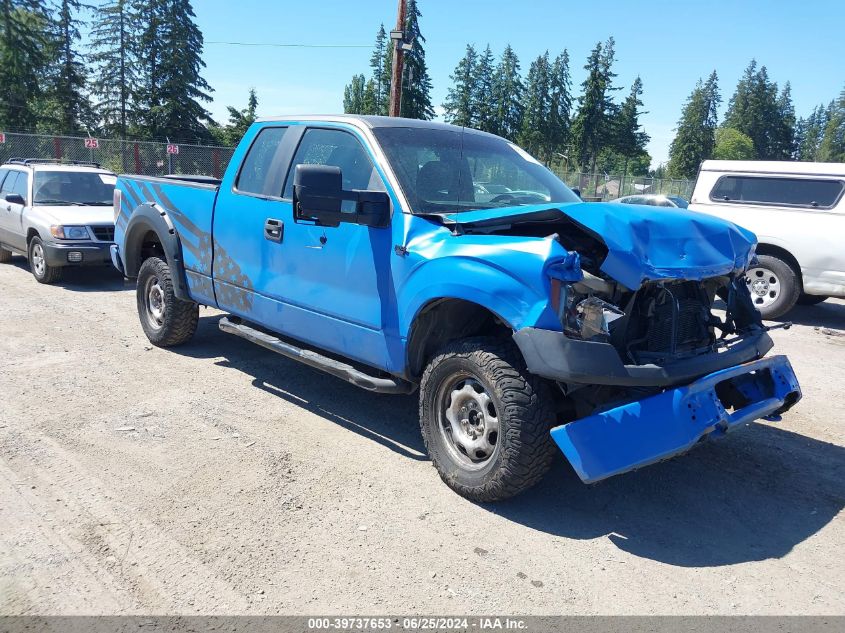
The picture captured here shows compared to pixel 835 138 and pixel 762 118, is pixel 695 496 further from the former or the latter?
pixel 835 138

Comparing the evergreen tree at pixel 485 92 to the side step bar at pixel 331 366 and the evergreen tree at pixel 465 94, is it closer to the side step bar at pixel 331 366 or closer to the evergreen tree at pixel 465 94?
the evergreen tree at pixel 465 94

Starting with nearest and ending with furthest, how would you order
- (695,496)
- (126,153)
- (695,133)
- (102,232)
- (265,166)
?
(695,496) < (265,166) < (102,232) < (126,153) < (695,133)

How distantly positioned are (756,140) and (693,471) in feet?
344

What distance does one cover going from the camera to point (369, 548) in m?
3.26

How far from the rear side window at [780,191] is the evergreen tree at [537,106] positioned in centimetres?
6066

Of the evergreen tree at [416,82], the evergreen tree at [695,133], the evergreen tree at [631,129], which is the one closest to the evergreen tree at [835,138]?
the evergreen tree at [695,133]

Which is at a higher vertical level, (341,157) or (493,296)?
(341,157)

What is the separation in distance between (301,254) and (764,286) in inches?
308

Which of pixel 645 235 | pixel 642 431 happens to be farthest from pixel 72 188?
pixel 642 431

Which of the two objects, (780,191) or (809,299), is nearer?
(780,191)

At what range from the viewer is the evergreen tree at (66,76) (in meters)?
45.7

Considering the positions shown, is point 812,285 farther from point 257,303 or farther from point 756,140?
point 756,140

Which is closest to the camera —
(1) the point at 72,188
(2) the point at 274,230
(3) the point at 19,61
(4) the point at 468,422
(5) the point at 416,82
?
(4) the point at 468,422

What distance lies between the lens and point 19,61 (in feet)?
136
